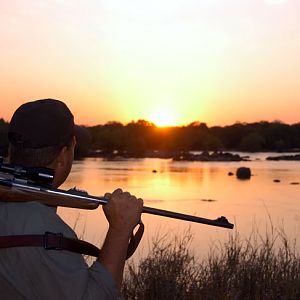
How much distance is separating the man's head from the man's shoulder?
0.18 m

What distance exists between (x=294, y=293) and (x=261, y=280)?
1.52ft

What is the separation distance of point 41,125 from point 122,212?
0.38m

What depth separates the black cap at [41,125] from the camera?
180 cm

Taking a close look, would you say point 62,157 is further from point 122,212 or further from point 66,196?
point 122,212

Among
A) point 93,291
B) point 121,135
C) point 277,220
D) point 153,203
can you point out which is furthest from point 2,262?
point 121,135

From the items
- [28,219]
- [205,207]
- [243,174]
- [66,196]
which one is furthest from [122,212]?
[243,174]

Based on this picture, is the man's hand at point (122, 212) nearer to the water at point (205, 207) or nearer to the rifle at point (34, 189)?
the rifle at point (34, 189)

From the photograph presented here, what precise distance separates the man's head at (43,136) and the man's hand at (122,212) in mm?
207

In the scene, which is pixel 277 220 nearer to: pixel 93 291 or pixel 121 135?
pixel 93 291

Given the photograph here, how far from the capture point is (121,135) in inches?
2562

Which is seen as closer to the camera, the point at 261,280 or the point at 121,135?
the point at 261,280

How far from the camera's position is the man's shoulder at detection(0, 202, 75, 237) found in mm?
1579

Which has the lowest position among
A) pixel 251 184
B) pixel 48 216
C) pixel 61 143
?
pixel 251 184

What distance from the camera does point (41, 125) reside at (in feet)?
5.97
